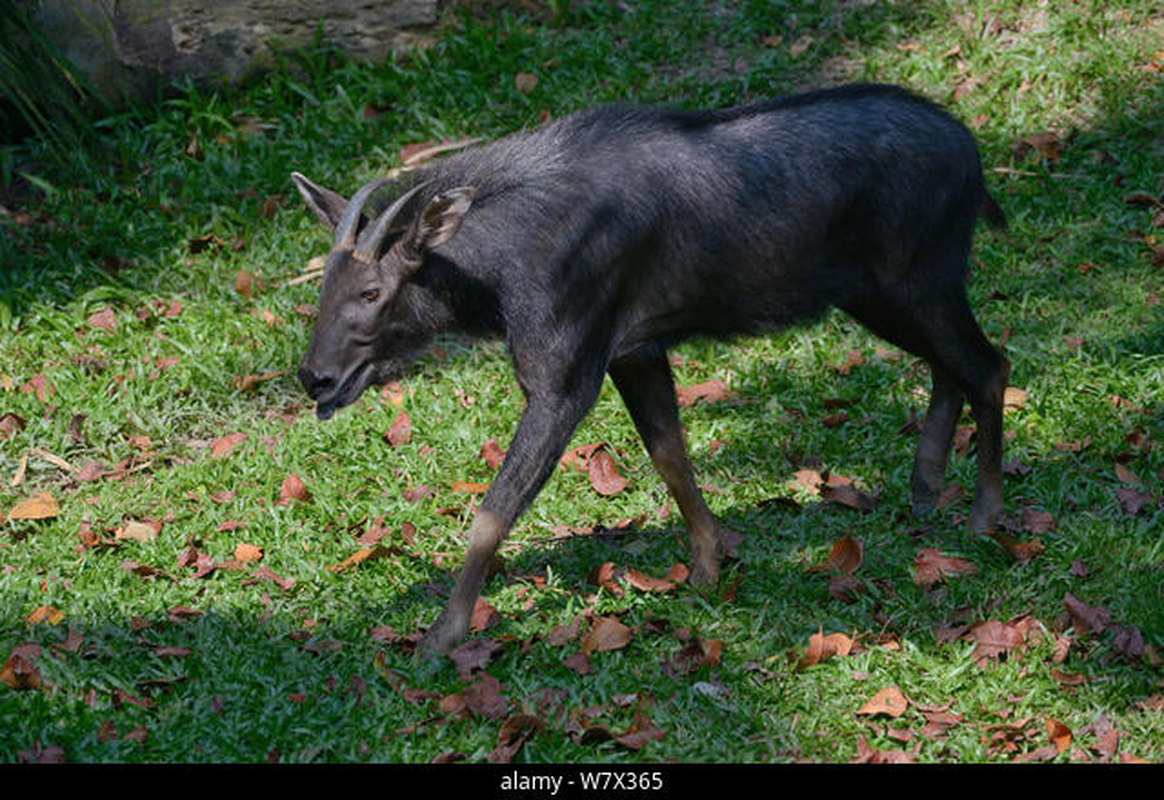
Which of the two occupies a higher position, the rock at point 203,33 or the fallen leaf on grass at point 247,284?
the rock at point 203,33

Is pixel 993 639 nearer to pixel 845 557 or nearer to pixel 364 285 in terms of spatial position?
pixel 845 557

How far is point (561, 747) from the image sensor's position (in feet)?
15.0

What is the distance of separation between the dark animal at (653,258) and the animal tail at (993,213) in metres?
0.16

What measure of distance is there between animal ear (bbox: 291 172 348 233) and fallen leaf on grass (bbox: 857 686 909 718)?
2.53 meters

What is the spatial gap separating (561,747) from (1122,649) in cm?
196

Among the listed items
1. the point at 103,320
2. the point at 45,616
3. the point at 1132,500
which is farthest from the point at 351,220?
the point at 103,320

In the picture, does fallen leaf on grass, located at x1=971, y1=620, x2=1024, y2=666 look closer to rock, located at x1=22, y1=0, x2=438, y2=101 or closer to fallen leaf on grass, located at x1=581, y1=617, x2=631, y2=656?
fallen leaf on grass, located at x1=581, y1=617, x2=631, y2=656

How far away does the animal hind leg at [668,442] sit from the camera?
570 cm

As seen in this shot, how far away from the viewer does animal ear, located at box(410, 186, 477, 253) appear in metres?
4.99

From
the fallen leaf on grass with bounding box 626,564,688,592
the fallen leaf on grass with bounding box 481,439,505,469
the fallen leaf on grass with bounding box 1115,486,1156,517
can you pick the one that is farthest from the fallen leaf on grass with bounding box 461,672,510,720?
the fallen leaf on grass with bounding box 1115,486,1156,517

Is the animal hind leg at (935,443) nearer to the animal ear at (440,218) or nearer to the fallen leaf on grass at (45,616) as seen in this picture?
the animal ear at (440,218)

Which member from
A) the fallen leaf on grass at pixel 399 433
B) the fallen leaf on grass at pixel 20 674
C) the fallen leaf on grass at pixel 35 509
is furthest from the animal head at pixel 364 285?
the fallen leaf on grass at pixel 35 509

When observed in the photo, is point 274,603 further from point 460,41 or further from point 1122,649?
point 460,41

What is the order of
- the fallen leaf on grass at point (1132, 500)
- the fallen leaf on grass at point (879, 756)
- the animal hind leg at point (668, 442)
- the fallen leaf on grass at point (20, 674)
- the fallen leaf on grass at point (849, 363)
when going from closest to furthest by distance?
1. the fallen leaf on grass at point (879, 756)
2. the fallen leaf on grass at point (20, 674)
3. the animal hind leg at point (668, 442)
4. the fallen leaf on grass at point (1132, 500)
5. the fallen leaf on grass at point (849, 363)
